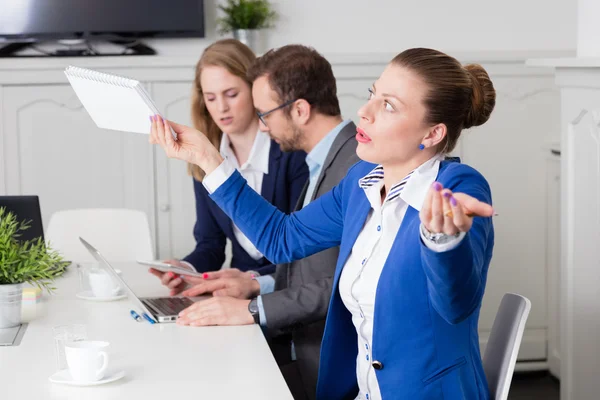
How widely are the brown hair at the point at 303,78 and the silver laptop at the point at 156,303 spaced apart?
0.63 metres

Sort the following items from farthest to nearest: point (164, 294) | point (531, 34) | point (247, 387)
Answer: point (531, 34)
point (164, 294)
point (247, 387)

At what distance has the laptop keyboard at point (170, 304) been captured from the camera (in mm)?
2147

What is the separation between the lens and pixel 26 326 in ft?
6.65

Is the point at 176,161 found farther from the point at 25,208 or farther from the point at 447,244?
the point at 447,244

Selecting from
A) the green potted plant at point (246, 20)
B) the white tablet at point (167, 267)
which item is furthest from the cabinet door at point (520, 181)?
the white tablet at point (167, 267)

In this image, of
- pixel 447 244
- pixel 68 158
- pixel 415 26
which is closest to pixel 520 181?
pixel 415 26

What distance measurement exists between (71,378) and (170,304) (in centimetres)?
63

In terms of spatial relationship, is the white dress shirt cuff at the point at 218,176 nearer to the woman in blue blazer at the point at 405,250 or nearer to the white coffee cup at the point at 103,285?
the woman in blue blazer at the point at 405,250

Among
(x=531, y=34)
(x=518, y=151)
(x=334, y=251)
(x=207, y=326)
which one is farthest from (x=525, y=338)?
(x=207, y=326)

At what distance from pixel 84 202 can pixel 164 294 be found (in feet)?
5.71

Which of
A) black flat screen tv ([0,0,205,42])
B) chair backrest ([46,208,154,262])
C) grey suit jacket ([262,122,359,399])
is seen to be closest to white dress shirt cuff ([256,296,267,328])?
grey suit jacket ([262,122,359,399])

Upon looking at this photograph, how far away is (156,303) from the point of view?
2.25 meters

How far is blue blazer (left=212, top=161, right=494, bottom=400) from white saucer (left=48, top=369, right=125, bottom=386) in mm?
501

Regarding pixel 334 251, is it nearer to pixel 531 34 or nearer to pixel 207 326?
pixel 207 326
